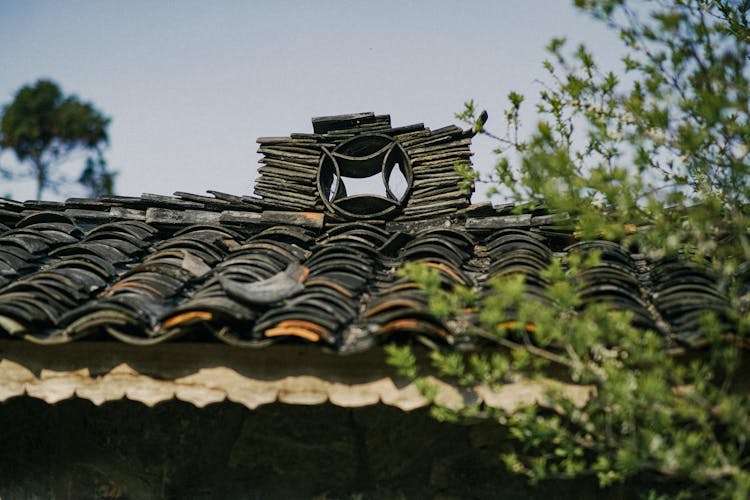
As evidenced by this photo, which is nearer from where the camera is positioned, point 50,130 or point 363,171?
point 363,171

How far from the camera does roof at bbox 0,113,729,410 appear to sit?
263 centimetres

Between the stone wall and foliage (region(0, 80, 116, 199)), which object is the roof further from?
foliage (region(0, 80, 116, 199))

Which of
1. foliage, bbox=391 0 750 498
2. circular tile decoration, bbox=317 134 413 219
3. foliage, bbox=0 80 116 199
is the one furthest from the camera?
foliage, bbox=0 80 116 199

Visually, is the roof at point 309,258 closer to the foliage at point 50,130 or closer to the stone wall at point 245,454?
the stone wall at point 245,454

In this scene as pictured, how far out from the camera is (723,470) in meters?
1.96

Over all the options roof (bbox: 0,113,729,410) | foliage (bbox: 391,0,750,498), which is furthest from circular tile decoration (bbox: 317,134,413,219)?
foliage (bbox: 391,0,750,498)

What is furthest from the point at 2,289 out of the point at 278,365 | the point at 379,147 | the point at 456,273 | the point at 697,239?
the point at 697,239

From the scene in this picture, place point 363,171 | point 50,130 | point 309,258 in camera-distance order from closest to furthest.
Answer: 1. point 309,258
2. point 363,171
3. point 50,130

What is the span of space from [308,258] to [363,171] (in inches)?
50.6

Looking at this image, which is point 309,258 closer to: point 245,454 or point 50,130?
point 245,454

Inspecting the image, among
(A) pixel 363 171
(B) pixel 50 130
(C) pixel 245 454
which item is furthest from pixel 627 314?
(B) pixel 50 130

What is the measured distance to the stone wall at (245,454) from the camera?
2.83m

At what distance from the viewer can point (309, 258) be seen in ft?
11.5

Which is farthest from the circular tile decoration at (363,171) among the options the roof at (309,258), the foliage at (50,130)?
the foliage at (50,130)
